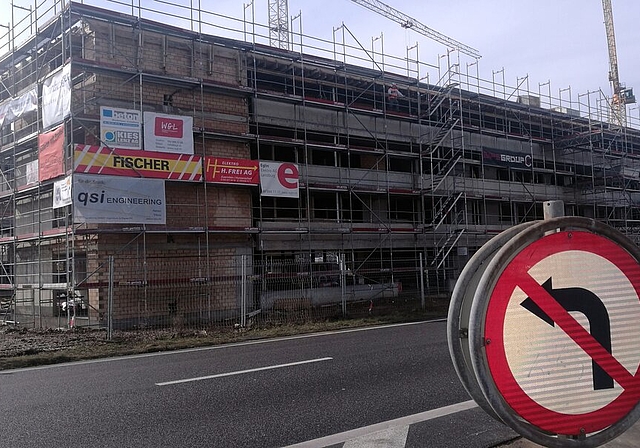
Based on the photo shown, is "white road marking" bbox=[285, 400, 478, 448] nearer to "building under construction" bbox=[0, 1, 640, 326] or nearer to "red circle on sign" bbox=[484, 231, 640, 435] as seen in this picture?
"red circle on sign" bbox=[484, 231, 640, 435]

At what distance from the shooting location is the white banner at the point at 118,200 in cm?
1501

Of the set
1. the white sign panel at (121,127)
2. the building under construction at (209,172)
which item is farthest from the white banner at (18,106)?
the white sign panel at (121,127)

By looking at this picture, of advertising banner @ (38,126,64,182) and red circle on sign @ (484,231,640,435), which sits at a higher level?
advertising banner @ (38,126,64,182)

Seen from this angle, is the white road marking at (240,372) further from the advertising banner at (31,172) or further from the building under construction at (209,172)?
the advertising banner at (31,172)

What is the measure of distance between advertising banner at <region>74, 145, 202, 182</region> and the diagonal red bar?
1468cm

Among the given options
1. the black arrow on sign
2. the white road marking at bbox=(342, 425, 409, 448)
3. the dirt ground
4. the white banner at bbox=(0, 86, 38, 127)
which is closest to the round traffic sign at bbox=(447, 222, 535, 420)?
the black arrow on sign

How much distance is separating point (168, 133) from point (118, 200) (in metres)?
2.64

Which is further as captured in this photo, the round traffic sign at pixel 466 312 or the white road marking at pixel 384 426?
the white road marking at pixel 384 426

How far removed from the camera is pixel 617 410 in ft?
7.82

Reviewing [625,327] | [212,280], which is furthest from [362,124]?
[625,327]

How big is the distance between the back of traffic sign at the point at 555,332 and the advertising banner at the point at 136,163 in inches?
573

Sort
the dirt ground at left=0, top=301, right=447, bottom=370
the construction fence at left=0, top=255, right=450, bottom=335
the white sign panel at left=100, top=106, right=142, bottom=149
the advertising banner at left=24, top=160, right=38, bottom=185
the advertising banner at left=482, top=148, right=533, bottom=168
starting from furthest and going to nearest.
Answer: the advertising banner at left=482, top=148, right=533, bottom=168
the advertising banner at left=24, top=160, right=38, bottom=185
the white sign panel at left=100, top=106, right=142, bottom=149
the construction fence at left=0, top=255, right=450, bottom=335
the dirt ground at left=0, top=301, right=447, bottom=370

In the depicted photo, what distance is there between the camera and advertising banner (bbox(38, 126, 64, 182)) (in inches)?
620

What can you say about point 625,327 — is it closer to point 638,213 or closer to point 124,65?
point 124,65
